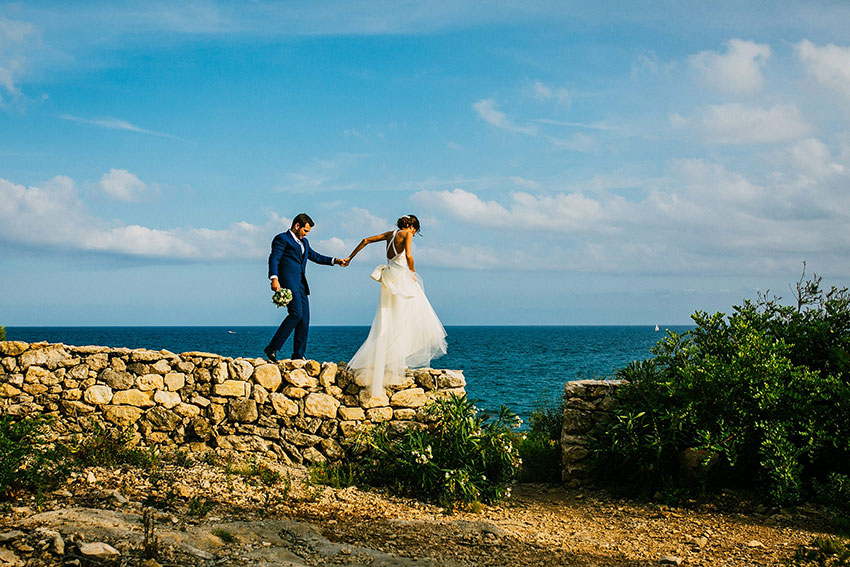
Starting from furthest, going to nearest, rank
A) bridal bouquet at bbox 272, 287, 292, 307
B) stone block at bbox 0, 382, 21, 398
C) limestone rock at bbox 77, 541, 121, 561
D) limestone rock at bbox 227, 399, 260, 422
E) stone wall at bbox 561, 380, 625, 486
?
1. bridal bouquet at bbox 272, 287, 292, 307
2. stone wall at bbox 561, 380, 625, 486
3. limestone rock at bbox 227, 399, 260, 422
4. stone block at bbox 0, 382, 21, 398
5. limestone rock at bbox 77, 541, 121, 561

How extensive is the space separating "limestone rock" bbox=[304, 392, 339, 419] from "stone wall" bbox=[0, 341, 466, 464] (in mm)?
13

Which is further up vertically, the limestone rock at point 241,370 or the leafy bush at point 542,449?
the limestone rock at point 241,370

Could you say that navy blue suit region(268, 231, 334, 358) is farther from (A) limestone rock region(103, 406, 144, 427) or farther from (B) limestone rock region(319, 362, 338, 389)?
(A) limestone rock region(103, 406, 144, 427)

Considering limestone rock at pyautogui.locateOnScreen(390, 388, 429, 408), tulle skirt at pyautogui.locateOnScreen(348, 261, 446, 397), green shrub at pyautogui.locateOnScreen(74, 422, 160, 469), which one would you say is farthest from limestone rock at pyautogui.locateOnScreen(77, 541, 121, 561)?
limestone rock at pyautogui.locateOnScreen(390, 388, 429, 408)

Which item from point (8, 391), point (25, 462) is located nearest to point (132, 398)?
point (8, 391)

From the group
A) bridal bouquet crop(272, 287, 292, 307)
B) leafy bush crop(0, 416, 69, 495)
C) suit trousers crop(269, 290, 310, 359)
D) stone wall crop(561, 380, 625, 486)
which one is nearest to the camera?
leafy bush crop(0, 416, 69, 495)

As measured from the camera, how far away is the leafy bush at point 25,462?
19.5ft

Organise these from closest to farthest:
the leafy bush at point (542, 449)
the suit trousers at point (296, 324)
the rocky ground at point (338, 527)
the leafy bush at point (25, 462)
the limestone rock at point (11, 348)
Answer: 1. the rocky ground at point (338, 527)
2. the leafy bush at point (25, 462)
3. the limestone rock at point (11, 348)
4. the suit trousers at point (296, 324)
5. the leafy bush at point (542, 449)

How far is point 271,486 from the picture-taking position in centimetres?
731

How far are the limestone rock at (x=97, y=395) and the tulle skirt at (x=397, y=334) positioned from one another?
3059mm

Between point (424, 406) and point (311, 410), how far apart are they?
1.48 m

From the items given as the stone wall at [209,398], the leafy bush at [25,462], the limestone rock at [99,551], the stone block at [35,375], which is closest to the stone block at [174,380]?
the stone wall at [209,398]

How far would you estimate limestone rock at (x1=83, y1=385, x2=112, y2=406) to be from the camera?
827cm

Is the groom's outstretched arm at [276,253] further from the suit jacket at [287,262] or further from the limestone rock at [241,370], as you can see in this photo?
the limestone rock at [241,370]
